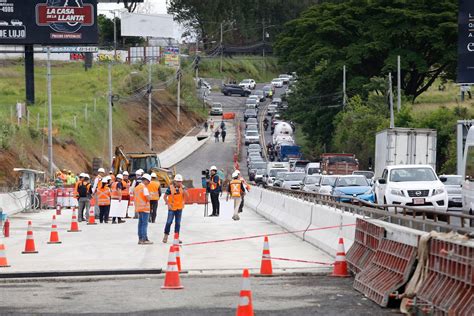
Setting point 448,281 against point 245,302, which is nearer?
point 245,302

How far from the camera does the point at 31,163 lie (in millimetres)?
67688

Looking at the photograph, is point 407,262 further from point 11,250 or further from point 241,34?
point 241,34

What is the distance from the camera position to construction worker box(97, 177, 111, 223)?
3544cm

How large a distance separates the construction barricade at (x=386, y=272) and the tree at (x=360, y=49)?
65.0 meters

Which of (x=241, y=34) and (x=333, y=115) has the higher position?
(x=241, y=34)

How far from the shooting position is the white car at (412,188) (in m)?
32.7

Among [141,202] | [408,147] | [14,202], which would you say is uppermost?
[408,147]

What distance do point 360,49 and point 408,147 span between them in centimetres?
4256

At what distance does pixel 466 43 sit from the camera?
159 feet

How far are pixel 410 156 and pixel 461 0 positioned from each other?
8060 millimetres

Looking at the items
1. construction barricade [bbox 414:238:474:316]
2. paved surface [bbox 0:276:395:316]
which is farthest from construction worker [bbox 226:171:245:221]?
construction barricade [bbox 414:238:474:316]

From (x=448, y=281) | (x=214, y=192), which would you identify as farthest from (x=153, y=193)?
(x=448, y=281)

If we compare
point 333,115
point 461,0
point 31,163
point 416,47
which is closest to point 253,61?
point 333,115

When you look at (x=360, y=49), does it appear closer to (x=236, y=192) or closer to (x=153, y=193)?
(x=236, y=192)
